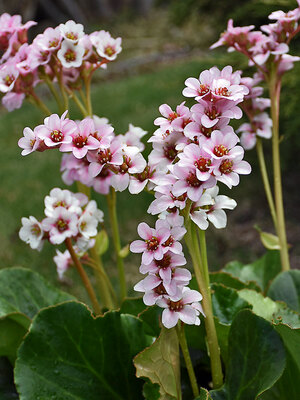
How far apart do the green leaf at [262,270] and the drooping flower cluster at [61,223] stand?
515mm

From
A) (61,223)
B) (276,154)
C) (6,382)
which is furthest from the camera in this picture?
(276,154)

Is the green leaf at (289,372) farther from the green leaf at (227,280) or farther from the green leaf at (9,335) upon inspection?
the green leaf at (9,335)

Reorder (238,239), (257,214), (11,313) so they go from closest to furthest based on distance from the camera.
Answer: (11,313) < (238,239) < (257,214)

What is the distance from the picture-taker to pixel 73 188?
11.8 feet

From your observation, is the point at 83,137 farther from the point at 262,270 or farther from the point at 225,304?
the point at 262,270

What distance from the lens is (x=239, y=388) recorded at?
913 millimetres

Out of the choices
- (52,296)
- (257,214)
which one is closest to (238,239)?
(257,214)

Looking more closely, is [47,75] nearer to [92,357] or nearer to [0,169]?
[92,357]

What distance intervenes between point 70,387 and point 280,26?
88cm

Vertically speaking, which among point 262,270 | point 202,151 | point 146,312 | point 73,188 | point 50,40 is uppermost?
point 50,40

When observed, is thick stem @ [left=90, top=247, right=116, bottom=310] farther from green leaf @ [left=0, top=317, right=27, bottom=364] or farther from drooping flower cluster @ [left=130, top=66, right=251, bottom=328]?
drooping flower cluster @ [left=130, top=66, right=251, bottom=328]

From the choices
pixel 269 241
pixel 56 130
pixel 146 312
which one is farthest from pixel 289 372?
pixel 56 130

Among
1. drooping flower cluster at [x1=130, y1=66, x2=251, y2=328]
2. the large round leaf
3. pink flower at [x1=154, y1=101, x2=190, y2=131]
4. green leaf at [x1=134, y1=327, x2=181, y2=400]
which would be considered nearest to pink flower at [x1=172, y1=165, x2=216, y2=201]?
drooping flower cluster at [x1=130, y1=66, x2=251, y2=328]

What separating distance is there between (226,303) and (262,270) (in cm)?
40
